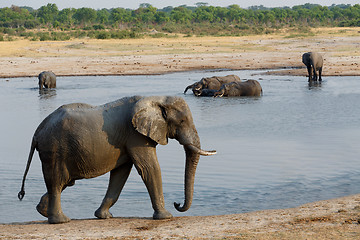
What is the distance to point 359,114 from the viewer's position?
17266mm

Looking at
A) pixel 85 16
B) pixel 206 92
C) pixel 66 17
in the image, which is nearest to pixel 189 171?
pixel 206 92

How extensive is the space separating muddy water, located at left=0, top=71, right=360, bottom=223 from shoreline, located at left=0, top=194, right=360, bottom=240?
0.73m

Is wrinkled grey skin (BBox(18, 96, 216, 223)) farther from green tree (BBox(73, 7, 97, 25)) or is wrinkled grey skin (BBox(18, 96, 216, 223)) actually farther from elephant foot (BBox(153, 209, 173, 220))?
green tree (BBox(73, 7, 97, 25))

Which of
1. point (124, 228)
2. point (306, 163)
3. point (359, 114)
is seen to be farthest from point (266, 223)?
point (359, 114)

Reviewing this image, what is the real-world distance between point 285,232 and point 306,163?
4658 millimetres

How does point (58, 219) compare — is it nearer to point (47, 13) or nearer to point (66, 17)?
point (66, 17)

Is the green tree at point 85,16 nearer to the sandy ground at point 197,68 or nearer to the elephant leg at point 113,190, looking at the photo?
the sandy ground at point 197,68

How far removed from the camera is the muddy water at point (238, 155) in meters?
8.70

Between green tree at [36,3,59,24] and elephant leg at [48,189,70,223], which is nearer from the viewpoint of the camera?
elephant leg at [48,189,70,223]

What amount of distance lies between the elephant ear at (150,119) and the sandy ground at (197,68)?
0.97m

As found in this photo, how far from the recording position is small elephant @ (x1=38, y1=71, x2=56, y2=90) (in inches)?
966

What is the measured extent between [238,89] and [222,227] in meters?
15.6

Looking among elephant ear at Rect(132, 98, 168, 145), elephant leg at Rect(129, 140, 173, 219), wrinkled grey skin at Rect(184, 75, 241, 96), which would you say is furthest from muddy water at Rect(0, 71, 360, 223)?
elephant ear at Rect(132, 98, 168, 145)

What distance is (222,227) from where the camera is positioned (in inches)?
268
